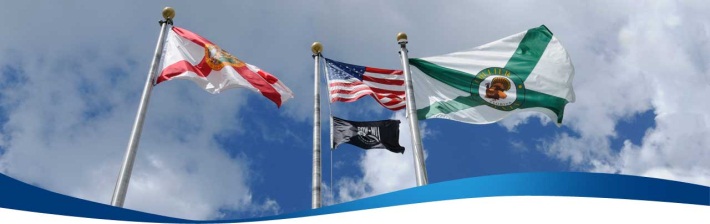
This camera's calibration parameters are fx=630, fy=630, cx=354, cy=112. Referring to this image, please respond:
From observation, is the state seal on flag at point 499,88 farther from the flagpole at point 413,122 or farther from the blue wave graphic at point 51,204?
the blue wave graphic at point 51,204

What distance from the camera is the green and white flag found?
20.4 m

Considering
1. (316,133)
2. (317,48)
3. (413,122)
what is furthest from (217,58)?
(413,122)

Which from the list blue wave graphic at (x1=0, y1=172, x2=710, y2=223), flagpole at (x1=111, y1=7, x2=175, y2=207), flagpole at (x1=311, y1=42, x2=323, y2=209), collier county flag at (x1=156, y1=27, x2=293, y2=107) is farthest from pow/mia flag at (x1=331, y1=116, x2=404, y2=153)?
blue wave graphic at (x1=0, y1=172, x2=710, y2=223)

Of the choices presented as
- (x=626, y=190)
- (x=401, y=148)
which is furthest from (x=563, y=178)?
(x=401, y=148)

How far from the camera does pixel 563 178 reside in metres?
8.94

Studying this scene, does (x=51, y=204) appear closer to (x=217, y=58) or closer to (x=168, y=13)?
(x=217, y=58)

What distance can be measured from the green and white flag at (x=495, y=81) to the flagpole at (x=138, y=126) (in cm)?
807

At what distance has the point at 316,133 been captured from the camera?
1825cm

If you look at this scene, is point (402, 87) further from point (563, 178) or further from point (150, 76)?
point (563, 178)

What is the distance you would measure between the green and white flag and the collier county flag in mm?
4740

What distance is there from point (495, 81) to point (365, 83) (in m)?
4.39

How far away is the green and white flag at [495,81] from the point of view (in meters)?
20.4

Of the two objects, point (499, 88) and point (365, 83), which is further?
point (499, 88)

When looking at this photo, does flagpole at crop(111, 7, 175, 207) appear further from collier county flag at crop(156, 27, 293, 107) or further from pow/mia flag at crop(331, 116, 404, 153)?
pow/mia flag at crop(331, 116, 404, 153)
